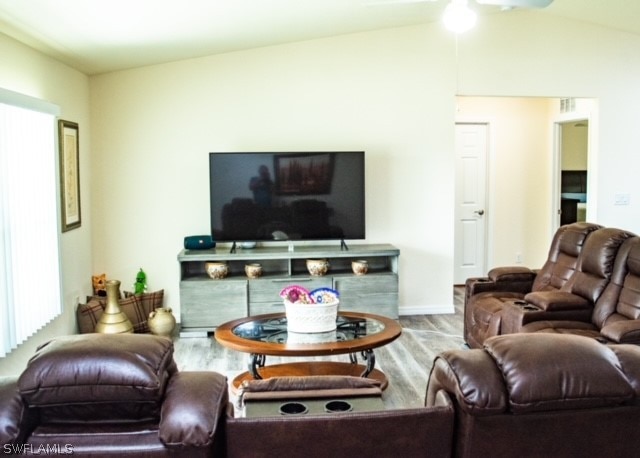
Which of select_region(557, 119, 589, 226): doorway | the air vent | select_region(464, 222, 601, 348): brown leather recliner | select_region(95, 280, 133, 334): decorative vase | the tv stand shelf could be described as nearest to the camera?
select_region(464, 222, 601, 348): brown leather recliner

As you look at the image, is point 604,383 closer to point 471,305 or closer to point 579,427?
point 579,427

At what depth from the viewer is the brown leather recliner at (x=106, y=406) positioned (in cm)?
138

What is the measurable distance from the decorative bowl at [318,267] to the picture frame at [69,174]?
208cm

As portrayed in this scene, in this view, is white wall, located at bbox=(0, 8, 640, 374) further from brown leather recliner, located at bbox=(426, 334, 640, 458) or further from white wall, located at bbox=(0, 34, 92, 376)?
brown leather recliner, located at bbox=(426, 334, 640, 458)

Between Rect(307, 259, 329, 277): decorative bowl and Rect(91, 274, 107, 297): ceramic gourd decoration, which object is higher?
Rect(307, 259, 329, 277): decorative bowl

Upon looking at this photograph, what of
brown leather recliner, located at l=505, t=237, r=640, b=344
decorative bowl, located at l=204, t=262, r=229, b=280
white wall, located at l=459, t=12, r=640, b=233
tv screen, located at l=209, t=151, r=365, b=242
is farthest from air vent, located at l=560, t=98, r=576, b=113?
decorative bowl, located at l=204, t=262, r=229, b=280

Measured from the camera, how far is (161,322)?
17.3 feet

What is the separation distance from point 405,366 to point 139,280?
270cm

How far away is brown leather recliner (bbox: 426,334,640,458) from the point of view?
57.3 inches

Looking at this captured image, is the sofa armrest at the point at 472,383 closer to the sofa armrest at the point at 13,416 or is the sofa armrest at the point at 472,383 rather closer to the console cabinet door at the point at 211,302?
the sofa armrest at the point at 13,416

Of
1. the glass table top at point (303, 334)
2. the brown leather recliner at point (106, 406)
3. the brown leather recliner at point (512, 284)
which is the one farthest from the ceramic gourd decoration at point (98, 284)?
the brown leather recliner at point (106, 406)

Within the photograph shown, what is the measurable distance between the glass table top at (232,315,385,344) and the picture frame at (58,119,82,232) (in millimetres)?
1959

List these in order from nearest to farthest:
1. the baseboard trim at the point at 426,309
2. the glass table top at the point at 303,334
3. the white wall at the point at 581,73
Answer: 1. the glass table top at the point at 303,334
2. the white wall at the point at 581,73
3. the baseboard trim at the point at 426,309

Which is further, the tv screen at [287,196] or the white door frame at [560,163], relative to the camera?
the white door frame at [560,163]
